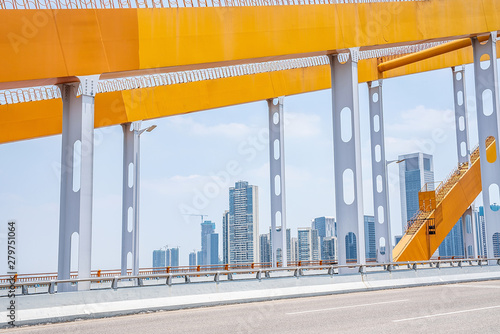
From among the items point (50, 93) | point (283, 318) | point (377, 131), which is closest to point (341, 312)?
point (283, 318)

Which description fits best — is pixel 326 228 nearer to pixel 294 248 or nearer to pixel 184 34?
pixel 294 248

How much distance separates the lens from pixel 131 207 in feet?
101

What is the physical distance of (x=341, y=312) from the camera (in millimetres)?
12797

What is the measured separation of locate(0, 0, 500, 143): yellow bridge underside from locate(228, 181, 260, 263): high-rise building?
44.5 meters

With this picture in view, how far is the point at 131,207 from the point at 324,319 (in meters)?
21.0

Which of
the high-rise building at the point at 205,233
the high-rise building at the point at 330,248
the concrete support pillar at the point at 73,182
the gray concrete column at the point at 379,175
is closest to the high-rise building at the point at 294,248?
the high-rise building at the point at 205,233

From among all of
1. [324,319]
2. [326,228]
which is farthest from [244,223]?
[324,319]

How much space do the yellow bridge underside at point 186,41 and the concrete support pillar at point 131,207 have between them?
5.45 feet

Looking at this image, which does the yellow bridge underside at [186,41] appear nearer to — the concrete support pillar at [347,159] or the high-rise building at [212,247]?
the concrete support pillar at [347,159]

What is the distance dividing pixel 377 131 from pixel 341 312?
86.3 feet

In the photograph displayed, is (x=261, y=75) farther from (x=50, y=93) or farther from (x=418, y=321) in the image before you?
(x=418, y=321)

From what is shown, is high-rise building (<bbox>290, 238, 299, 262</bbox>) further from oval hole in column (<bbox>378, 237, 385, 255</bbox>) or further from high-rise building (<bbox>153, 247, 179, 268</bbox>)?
oval hole in column (<bbox>378, 237, 385, 255</bbox>)

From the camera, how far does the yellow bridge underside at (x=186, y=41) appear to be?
685 inches

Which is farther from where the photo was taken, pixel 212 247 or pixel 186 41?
pixel 212 247
